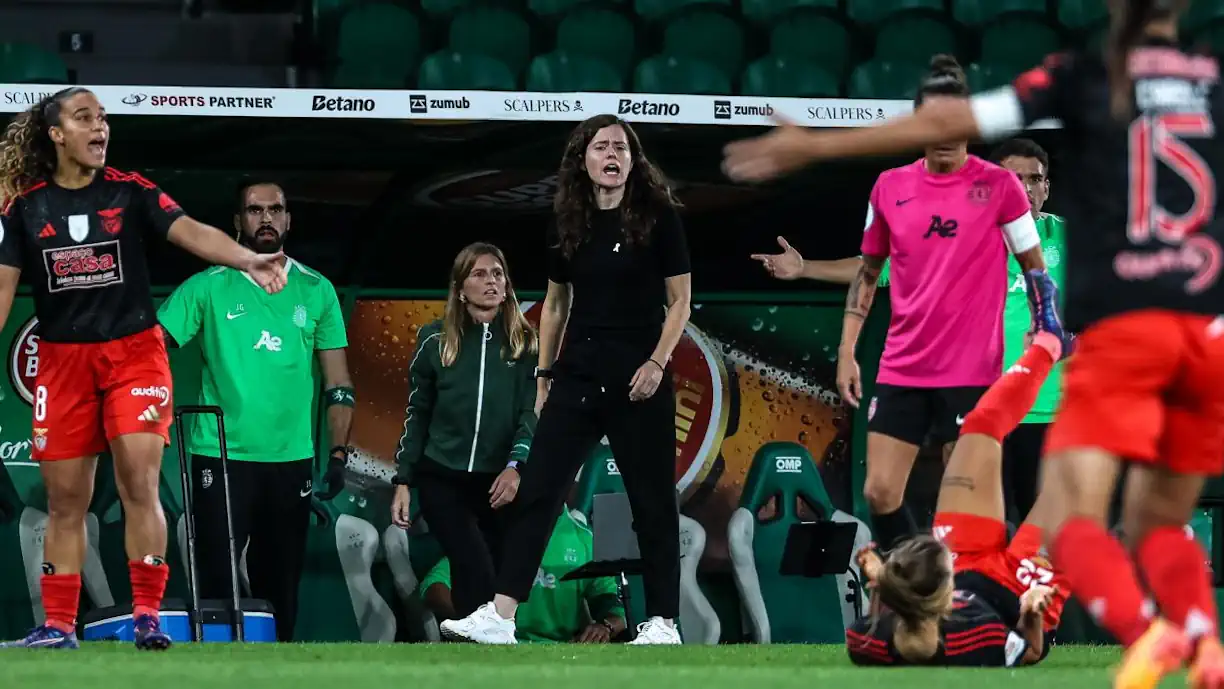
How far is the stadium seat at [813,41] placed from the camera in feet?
36.2

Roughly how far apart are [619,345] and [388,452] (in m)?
2.33

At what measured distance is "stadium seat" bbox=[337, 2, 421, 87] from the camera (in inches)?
411

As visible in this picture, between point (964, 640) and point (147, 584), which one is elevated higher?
point (147, 584)

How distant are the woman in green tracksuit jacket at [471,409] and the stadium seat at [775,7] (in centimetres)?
323

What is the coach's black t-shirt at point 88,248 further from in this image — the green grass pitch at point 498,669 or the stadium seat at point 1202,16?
the stadium seat at point 1202,16

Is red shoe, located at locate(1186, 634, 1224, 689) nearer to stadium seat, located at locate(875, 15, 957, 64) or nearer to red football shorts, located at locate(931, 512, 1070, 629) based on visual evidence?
red football shorts, located at locate(931, 512, 1070, 629)

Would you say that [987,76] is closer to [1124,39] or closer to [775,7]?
[775,7]

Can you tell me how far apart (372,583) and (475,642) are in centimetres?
177

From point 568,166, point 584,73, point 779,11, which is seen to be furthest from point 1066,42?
point 568,166

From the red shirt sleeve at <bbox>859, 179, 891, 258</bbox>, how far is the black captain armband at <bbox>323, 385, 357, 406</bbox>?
2.83 m

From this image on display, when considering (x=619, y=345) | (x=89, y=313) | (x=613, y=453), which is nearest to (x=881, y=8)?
(x=619, y=345)

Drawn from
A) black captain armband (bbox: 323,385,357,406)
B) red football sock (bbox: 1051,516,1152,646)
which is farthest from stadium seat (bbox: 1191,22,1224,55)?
red football sock (bbox: 1051,516,1152,646)

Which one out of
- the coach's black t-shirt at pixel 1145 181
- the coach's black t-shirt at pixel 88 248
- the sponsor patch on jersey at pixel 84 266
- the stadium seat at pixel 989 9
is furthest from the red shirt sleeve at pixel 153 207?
the stadium seat at pixel 989 9

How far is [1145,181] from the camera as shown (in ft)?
13.8
